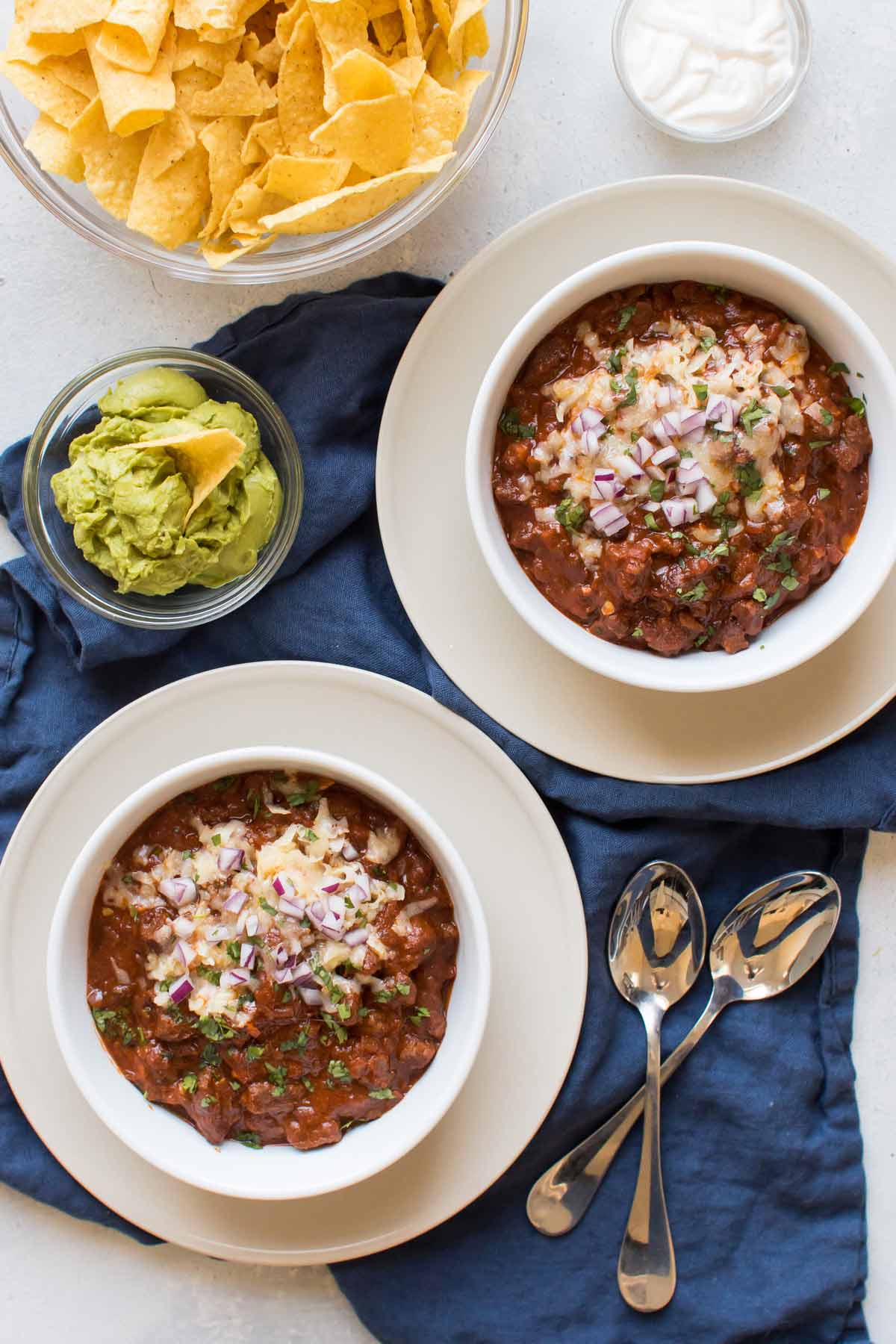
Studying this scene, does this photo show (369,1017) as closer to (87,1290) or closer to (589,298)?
(87,1290)

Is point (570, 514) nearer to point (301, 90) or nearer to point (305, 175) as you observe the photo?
point (305, 175)

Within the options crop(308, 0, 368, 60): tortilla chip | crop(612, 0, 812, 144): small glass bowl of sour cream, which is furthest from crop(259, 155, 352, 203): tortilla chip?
crop(612, 0, 812, 144): small glass bowl of sour cream

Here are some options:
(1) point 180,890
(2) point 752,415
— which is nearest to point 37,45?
(2) point 752,415

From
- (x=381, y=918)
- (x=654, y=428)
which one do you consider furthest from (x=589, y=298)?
(x=381, y=918)

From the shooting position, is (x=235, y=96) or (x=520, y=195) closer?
(x=235, y=96)

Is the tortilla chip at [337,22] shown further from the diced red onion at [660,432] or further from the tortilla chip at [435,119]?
the diced red onion at [660,432]

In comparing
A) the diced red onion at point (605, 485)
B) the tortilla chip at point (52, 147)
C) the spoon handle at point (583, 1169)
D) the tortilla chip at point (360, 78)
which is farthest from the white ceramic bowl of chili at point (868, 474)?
the tortilla chip at point (52, 147)
